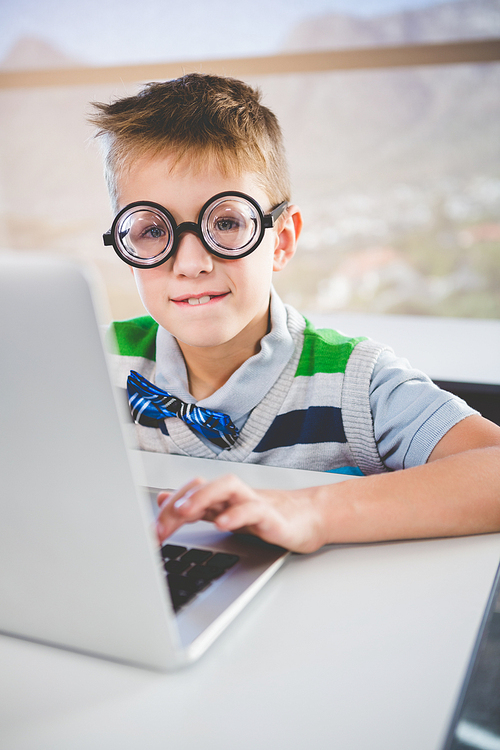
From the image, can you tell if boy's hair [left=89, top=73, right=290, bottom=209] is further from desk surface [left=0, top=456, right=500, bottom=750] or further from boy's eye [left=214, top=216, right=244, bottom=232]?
desk surface [left=0, top=456, right=500, bottom=750]

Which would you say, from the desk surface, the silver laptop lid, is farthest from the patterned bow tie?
the silver laptop lid

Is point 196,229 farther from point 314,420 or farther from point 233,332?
point 314,420

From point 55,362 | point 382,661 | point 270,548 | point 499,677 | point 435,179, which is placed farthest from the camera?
point 435,179

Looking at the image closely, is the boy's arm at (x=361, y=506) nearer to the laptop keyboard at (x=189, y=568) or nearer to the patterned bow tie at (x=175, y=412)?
the laptop keyboard at (x=189, y=568)

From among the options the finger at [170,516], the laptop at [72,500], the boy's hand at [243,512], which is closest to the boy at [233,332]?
the boy's hand at [243,512]

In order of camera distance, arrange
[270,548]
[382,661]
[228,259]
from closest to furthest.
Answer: [382,661]
[270,548]
[228,259]

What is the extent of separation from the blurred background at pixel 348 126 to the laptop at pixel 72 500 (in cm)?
427

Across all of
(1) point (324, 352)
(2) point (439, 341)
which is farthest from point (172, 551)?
(2) point (439, 341)

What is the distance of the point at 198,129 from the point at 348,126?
4.09 meters

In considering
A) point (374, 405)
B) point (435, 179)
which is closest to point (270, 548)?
point (374, 405)

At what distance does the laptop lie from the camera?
0.38 m

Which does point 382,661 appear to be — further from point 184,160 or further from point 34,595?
point 184,160

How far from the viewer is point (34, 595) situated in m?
0.49

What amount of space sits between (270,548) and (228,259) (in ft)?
1.64
